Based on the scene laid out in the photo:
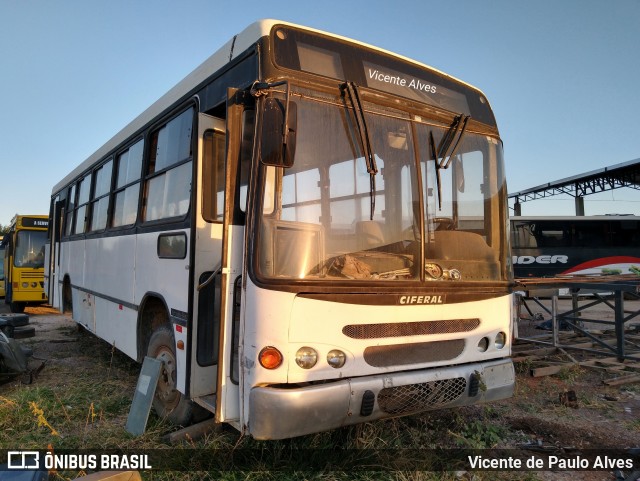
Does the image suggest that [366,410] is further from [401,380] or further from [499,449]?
[499,449]

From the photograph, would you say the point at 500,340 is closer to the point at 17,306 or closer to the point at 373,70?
the point at 373,70

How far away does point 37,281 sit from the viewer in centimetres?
1505

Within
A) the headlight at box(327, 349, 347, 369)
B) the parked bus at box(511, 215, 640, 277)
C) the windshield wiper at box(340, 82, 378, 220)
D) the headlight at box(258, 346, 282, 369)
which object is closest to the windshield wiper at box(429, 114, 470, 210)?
the windshield wiper at box(340, 82, 378, 220)

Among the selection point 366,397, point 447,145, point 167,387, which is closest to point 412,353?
point 366,397

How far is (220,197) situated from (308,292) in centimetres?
148

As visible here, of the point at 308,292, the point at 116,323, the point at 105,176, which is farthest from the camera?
the point at 105,176

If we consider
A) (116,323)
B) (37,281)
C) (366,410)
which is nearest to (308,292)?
(366,410)

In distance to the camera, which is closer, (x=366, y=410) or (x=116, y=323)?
(x=366, y=410)

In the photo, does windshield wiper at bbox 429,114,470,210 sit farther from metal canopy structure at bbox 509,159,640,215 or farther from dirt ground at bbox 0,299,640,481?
metal canopy structure at bbox 509,159,640,215

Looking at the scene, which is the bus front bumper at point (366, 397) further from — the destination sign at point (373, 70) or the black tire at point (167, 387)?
the destination sign at point (373, 70)

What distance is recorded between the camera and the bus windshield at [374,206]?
10.6ft

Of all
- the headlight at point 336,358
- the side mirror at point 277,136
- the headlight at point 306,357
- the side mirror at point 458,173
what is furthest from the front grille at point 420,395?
the side mirror at point 277,136

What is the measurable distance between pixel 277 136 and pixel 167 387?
2821 mm

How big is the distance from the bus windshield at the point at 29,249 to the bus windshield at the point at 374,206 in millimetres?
14669
